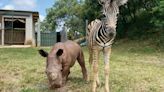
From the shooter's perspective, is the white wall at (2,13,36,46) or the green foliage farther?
the green foliage

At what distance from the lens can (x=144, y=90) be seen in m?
8.47

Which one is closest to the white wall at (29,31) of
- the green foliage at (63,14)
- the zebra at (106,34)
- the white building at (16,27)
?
the white building at (16,27)

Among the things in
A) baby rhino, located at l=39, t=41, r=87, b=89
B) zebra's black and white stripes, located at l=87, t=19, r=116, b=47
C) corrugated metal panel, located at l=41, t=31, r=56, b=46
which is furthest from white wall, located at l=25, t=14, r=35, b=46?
zebra's black and white stripes, located at l=87, t=19, r=116, b=47

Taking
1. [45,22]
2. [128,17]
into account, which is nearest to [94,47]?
[128,17]

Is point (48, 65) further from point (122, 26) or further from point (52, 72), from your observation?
point (122, 26)

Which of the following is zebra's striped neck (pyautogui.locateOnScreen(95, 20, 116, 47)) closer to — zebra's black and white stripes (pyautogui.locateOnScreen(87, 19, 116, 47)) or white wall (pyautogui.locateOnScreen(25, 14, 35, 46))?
zebra's black and white stripes (pyautogui.locateOnScreen(87, 19, 116, 47))

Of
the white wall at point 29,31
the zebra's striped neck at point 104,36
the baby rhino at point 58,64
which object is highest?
the white wall at point 29,31

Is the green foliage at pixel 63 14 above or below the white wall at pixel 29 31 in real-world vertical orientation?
above

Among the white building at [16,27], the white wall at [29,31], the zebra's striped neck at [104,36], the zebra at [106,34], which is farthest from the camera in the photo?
the white wall at [29,31]

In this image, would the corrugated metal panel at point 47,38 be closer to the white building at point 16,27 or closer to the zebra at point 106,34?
the white building at point 16,27

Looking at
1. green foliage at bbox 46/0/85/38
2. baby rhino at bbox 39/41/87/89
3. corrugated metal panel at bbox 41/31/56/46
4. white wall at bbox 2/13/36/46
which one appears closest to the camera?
baby rhino at bbox 39/41/87/89

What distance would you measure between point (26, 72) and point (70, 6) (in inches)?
1753

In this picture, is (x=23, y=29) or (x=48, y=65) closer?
(x=48, y=65)

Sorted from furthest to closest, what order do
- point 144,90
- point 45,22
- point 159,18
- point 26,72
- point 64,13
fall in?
point 45,22
point 64,13
point 159,18
point 26,72
point 144,90
